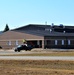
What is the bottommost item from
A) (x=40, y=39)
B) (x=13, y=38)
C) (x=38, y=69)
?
(x=38, y=69)

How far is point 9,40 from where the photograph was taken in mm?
107812

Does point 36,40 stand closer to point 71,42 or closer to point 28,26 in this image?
→ point 71,42

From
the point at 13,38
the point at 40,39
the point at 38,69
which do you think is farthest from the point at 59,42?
the point at 38,69

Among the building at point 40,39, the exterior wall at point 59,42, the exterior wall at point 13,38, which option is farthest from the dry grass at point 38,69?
the exterior wall at point 13,38

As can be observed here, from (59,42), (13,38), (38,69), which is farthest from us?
(13,38)

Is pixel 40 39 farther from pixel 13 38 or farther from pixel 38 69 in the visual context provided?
pixel 38 69

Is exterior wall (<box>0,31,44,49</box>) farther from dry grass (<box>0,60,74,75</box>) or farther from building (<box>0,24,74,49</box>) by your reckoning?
dry grass (<box>0,60,74,75</box>)

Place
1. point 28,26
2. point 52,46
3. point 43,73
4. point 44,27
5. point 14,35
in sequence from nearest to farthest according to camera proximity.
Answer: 1. point 43,73
2. point 52,46
3. point 14,35
4. point 44,27
5. point 28,26

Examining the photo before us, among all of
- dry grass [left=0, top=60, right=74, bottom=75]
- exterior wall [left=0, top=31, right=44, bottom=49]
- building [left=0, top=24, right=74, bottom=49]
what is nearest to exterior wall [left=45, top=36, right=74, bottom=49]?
building [left=0, top=24, right=74, bottom=49]

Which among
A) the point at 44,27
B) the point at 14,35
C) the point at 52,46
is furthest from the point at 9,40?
the point at 44,27

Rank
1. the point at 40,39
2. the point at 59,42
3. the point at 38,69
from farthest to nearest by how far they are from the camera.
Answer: the point at 59,42 → the point at 40,39 → the point at 38,69

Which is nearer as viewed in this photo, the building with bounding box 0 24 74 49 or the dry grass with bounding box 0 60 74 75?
the dry grass with bounding box 0 60 74 75

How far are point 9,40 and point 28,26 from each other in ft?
109

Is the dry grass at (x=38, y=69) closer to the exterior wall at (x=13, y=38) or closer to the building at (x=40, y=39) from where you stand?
the building at (x=40, y=39)
